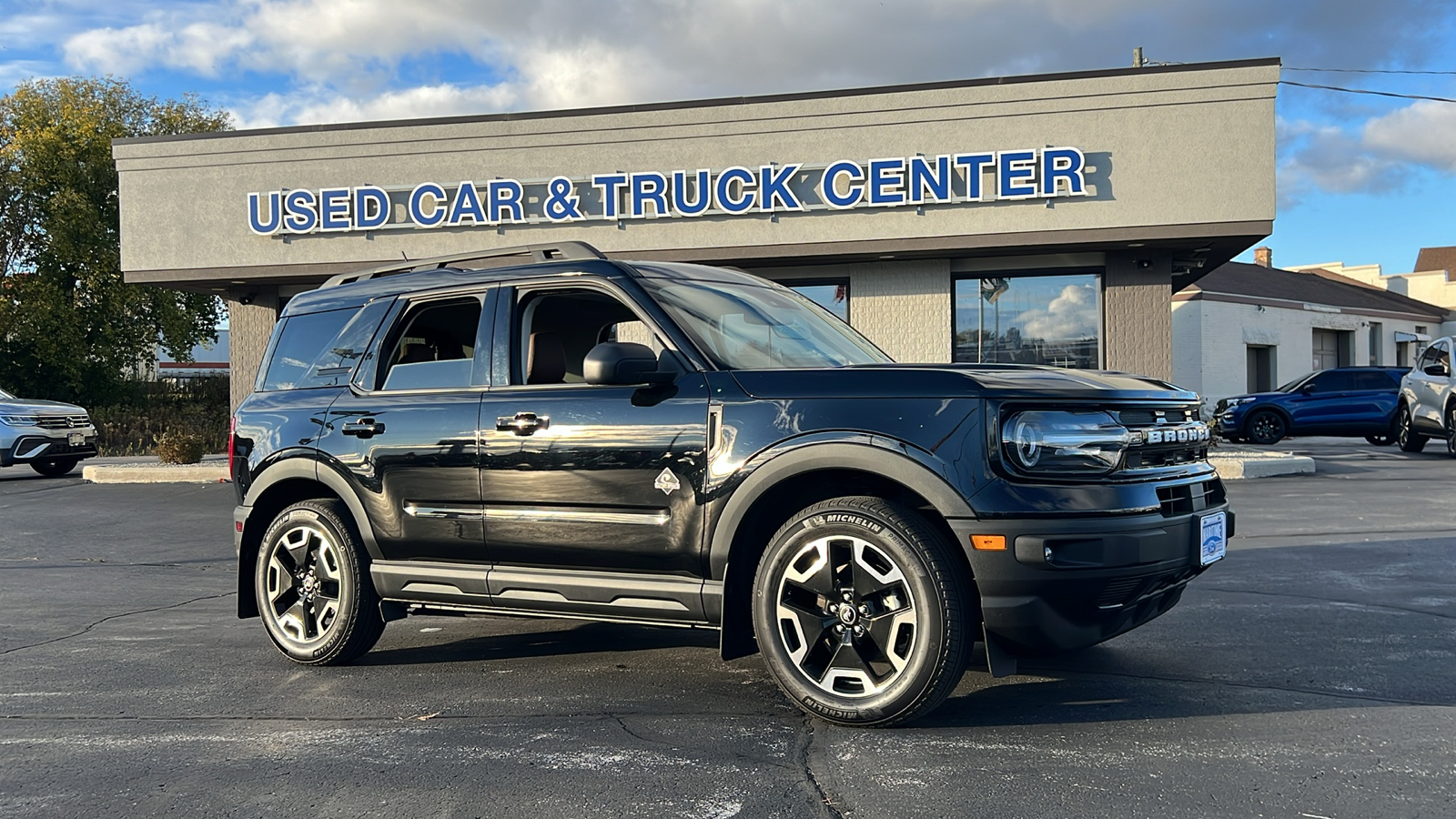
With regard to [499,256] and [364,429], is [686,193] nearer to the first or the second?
[499,256]

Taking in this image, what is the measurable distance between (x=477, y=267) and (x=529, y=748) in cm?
261

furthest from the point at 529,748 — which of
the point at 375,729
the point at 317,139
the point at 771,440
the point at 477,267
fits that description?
the point at 317,139

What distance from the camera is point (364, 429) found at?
569cm

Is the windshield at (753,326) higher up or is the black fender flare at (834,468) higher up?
the windshield at (753,326)

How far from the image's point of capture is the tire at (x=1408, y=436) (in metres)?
19.8

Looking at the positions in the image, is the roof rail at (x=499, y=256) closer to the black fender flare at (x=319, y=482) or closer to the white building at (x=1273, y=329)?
the black fender flare at (x=319, y=482)

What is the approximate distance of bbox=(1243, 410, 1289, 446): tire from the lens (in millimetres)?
23797

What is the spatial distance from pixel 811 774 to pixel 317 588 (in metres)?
3.08

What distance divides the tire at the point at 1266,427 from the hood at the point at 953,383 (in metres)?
21.0

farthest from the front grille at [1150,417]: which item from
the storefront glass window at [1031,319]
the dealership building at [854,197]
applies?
the storefront glass window at [1031,319]

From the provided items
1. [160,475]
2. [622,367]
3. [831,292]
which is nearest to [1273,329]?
[831,292]

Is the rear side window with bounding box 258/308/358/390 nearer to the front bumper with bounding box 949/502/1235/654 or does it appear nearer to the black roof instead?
the front bumper with bounding box 949/502/1235/654

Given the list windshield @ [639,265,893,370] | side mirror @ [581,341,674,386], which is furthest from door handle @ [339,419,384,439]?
windshield @ [639,265,893,370]

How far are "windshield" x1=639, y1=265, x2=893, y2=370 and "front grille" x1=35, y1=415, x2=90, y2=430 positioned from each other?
1767 cm
